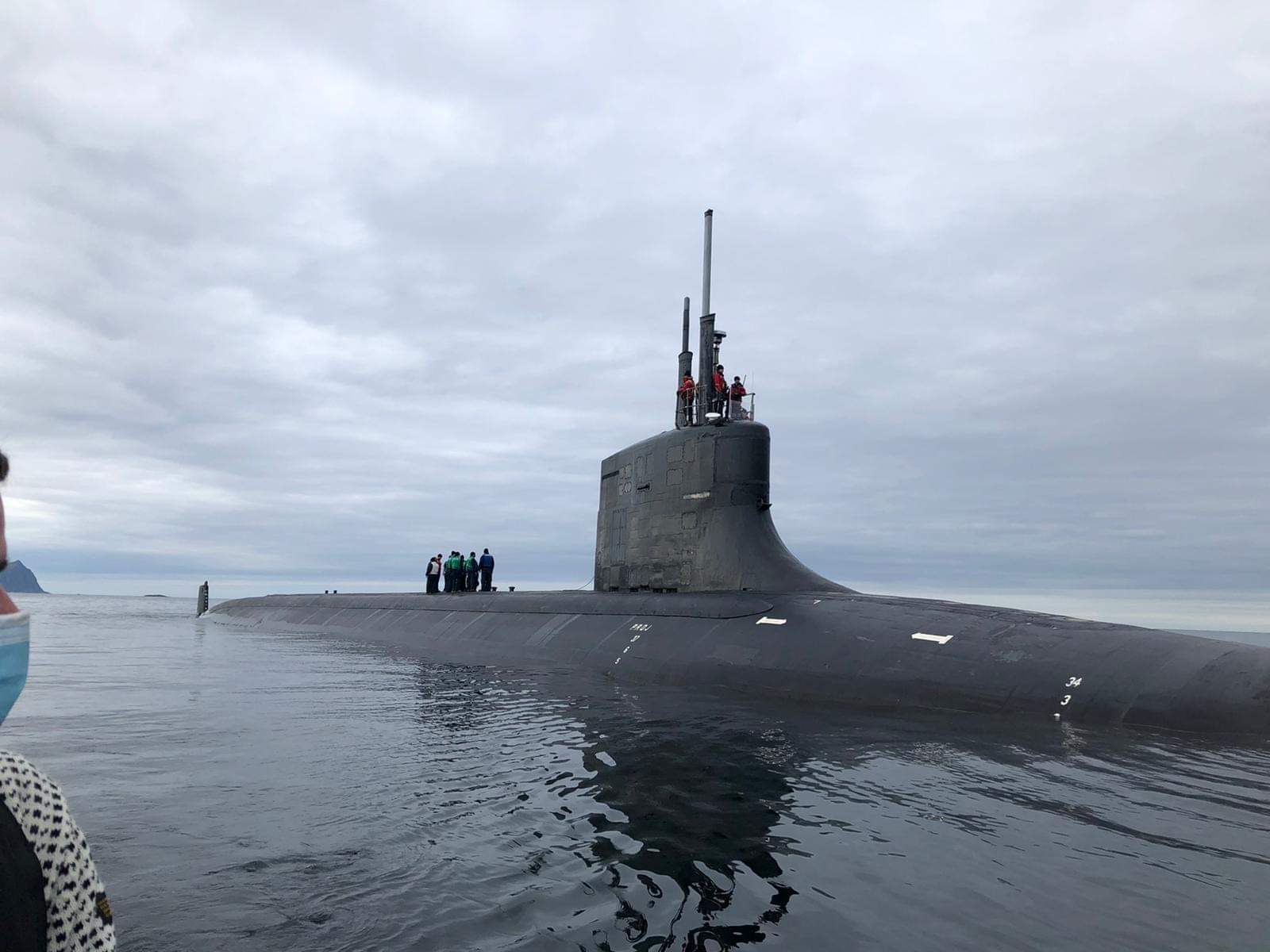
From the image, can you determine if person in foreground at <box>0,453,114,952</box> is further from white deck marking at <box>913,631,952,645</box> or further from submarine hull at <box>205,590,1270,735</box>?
white deck marking at <box>913,631,952,645</box>

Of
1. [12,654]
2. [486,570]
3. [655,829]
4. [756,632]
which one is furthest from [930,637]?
[486,570]

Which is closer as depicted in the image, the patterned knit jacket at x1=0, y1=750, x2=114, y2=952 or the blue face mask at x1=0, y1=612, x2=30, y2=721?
the blue face mask at x1=0, y1=612, x2=30, y2=721

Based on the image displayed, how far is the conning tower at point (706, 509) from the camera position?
1716cm

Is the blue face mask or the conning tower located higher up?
the conning tower

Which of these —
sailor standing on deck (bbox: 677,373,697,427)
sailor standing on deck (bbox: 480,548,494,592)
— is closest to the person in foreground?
sailor standing on deck (bbox: 677,373,697,427)

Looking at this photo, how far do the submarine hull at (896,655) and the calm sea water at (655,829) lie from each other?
0.66 m

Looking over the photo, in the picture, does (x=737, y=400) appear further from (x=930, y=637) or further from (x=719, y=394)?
(x=930, y=637)

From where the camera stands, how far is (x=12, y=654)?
1.62m

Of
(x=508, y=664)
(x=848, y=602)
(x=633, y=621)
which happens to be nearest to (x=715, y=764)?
(x=848, y=602)

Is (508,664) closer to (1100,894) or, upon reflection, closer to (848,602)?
(848,602)

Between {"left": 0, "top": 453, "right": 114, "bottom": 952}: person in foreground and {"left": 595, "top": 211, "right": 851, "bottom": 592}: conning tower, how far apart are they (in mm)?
15582

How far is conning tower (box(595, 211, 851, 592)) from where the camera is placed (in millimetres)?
17156

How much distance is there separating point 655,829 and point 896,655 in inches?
309

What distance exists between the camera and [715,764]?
28.4 ft
